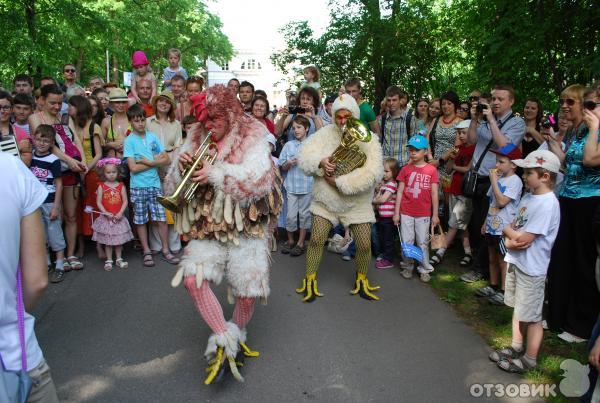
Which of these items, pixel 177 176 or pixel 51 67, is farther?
pixel 51 67

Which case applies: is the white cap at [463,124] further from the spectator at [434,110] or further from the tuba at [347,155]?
the tuba at [347,155]

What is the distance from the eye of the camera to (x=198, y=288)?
2990 millimetres

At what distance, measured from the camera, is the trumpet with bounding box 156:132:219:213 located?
2861 mm

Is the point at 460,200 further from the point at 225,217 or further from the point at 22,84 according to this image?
the point at 22,84

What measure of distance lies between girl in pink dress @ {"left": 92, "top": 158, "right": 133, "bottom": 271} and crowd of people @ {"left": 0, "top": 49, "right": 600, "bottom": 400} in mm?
14

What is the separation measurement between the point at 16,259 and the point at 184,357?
210 cm

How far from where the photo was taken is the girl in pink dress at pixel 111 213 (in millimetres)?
5426

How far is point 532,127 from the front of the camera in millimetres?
5609

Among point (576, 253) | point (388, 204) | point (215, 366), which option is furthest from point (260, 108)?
point (576, 253)

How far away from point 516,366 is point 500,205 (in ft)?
6.18

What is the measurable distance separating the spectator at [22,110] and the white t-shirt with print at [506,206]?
5.64m

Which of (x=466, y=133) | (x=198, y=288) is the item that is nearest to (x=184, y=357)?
(x=198, y=288)

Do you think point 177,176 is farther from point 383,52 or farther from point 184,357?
point 383,52

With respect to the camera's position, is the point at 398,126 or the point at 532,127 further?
the point at 398,126
